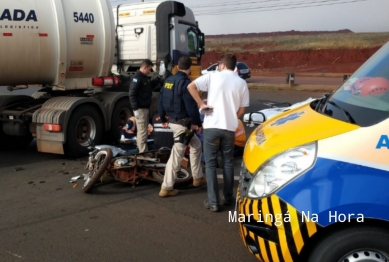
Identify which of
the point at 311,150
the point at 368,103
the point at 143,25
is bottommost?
the point at 311,150

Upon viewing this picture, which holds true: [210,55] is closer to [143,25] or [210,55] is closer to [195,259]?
[143,25]

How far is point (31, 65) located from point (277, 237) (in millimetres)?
6533

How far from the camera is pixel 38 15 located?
8219mm

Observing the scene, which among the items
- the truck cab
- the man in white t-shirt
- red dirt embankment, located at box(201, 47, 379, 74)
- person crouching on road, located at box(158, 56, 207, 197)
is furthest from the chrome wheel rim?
red dirt embankment, located at box(201, 47, 379, 74)

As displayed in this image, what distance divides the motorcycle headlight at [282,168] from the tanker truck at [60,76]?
18.1ft

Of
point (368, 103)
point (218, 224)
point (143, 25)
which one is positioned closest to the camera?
point (368, 103)

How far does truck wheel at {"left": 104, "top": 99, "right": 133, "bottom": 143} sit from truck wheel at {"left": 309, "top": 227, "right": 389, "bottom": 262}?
23.1 feet

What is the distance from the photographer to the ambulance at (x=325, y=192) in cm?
299

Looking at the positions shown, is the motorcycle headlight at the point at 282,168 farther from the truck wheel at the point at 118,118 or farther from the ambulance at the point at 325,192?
the truck wheel at the point at 118,118

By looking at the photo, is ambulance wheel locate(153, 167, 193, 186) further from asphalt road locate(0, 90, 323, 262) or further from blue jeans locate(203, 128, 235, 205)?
blue jeans locate(203, 128, 235, 205)

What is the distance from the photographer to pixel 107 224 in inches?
201

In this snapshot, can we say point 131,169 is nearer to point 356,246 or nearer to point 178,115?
point 178,115

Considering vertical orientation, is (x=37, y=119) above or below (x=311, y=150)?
below

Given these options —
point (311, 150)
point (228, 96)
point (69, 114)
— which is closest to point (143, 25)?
point (69, 114)
